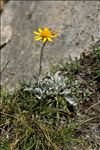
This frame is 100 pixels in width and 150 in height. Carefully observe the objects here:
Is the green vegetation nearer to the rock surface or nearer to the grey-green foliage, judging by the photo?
the grey-green foliage

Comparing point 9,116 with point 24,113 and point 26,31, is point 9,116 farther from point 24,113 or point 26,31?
point 26,31

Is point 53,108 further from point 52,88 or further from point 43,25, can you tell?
point 43,25

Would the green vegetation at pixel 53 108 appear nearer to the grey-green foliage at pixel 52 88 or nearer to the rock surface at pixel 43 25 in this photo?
the grey-green foliage at pixel 52 88

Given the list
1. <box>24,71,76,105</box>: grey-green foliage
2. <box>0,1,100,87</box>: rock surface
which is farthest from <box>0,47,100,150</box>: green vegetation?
<box>0,1,100,87</box>: rock surface

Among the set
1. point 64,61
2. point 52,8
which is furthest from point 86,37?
point 52,8

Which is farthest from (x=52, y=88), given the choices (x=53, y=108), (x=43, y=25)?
(x=43, y=25)

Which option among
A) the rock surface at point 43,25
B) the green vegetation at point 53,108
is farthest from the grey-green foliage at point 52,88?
the rock surface at point 43,25
